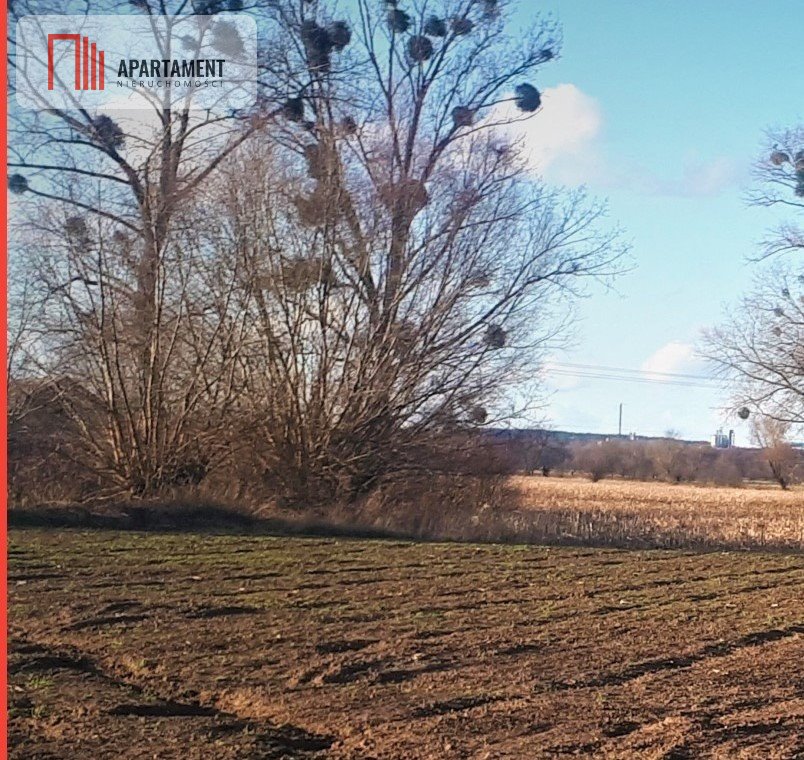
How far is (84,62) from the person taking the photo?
8.69 m

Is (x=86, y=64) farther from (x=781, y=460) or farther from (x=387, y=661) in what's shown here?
(x=781, y=460)

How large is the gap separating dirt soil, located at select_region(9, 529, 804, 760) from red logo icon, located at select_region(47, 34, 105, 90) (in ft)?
13.5

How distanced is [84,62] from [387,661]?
578 cm

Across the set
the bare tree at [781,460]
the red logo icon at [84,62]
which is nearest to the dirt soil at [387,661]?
the red logo icon at [84,62]

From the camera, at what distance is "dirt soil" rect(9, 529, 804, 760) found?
434 cm

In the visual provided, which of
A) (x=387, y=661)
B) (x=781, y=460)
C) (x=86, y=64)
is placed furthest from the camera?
(x=781, y=460)

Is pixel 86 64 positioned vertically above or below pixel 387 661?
above

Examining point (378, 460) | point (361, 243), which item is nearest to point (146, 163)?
point (361, 243)

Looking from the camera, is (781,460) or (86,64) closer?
(86,64)

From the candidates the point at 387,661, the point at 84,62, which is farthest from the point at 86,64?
the point at 387,661

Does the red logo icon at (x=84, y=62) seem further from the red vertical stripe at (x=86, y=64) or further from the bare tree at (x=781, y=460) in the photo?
the bare tree at (x=781, y=460)

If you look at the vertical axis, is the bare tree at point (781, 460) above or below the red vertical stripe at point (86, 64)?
below

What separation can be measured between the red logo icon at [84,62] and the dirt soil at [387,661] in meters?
4.13

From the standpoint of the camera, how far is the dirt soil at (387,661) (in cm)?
434
